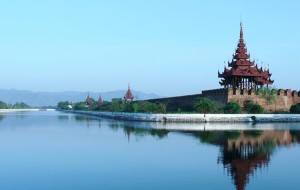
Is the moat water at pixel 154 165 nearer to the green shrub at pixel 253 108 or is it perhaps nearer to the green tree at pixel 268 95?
the green shrub at pixel 253 108

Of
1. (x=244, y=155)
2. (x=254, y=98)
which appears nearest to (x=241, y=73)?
(x=254, y=98)

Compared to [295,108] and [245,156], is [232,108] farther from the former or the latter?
[245,156]

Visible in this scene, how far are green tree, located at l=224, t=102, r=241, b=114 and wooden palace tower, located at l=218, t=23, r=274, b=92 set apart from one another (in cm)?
623

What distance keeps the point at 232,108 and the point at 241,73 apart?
830 centimetres

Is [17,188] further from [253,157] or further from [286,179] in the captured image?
[253,157]

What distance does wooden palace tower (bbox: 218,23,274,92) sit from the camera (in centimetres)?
5878

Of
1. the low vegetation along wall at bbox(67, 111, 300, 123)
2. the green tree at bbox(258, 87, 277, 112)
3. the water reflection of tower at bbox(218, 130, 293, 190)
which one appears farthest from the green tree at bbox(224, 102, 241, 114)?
the water reflection of tower at bbox(218, 130, 293, 190)

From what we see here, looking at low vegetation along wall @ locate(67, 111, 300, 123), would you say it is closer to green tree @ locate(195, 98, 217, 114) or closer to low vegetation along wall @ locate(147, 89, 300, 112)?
green tree @ locate(195, 98, 217, 114)

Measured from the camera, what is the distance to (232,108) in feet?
171

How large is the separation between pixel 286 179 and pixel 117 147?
39.6 feet

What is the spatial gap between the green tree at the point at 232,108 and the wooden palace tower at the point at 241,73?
6235 millimetres

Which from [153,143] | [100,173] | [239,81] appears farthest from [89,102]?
[100,173]

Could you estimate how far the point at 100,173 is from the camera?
650 inches

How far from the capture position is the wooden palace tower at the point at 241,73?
58.8 metres
